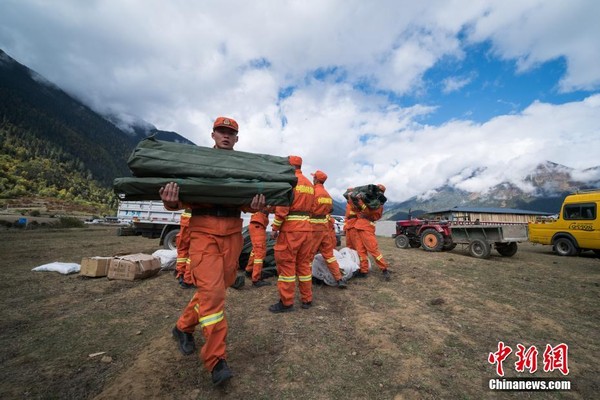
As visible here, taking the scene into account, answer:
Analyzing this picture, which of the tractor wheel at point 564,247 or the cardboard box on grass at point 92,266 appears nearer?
the cardboard box on grass at point 92,266

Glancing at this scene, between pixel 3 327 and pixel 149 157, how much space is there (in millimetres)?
2791

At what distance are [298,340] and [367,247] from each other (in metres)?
3.20

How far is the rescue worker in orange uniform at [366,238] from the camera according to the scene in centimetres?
543

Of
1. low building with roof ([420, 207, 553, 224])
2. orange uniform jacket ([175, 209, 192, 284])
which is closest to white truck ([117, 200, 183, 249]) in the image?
orange uniform jacket ([175, 209, 192, 284])

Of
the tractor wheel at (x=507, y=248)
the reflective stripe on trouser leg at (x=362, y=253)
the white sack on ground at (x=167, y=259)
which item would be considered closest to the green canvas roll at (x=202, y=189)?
the reflective stripe on trouser leg at (x=362, y=253)

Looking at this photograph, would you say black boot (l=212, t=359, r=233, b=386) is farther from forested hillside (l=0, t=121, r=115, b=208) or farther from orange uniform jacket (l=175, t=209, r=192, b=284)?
forested hillside (l=0, t=121, r=115, b=208)

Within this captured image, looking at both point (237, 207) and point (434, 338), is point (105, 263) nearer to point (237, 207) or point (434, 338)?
point (237, 207)

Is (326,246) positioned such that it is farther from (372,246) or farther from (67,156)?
(67,156)


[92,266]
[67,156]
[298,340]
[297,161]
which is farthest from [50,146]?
[298,340]

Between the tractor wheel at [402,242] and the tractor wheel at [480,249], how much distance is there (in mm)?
2835

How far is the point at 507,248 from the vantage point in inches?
381

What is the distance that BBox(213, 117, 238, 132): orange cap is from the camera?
2695mm

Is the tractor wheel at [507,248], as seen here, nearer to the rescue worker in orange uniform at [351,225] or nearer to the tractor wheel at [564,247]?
the tractor wheel at [564,247]

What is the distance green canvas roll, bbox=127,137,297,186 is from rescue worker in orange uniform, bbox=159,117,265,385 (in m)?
0.19
